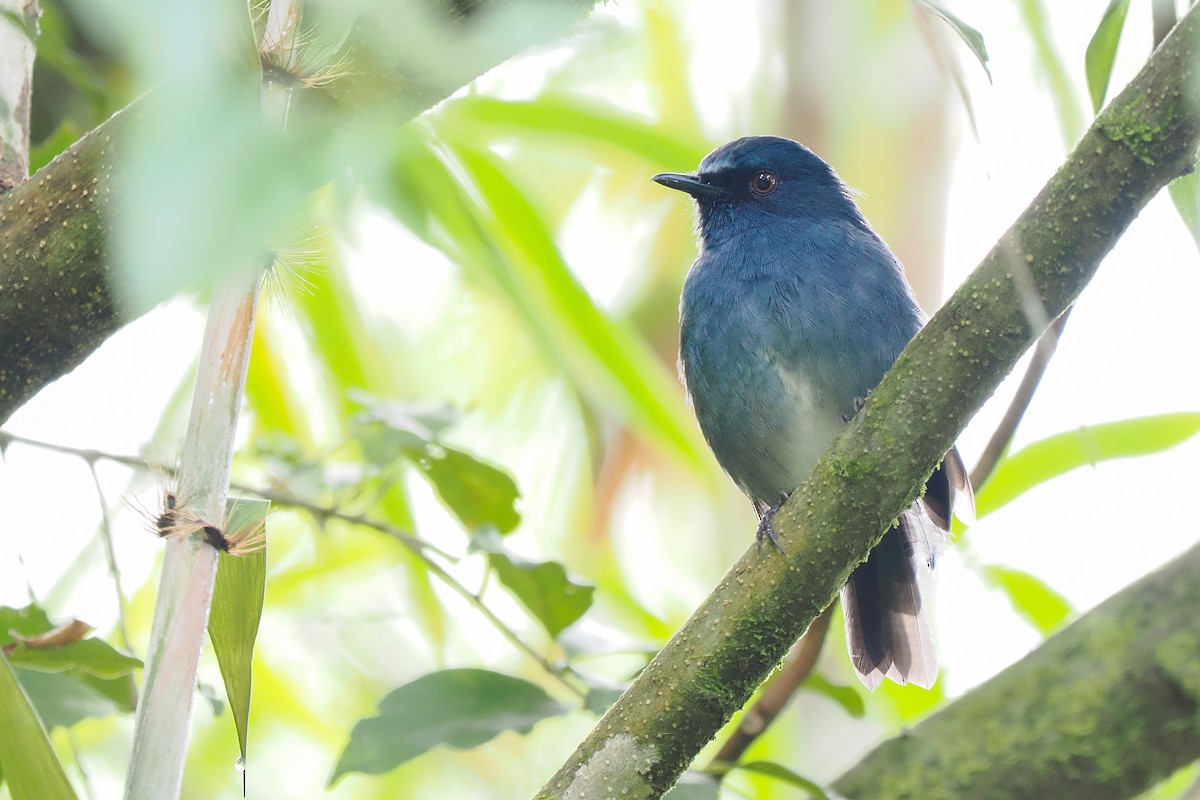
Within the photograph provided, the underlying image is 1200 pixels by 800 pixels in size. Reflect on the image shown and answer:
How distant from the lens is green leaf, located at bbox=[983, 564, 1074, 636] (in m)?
2.80

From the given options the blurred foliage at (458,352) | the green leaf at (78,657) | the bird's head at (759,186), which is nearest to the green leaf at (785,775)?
the blurred foliage at (458,352)

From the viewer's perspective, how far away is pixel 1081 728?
2.71m

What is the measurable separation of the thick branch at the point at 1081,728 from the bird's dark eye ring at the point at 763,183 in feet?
4.63

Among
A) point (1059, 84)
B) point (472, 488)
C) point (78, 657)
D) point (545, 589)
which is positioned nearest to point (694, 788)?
point (545, 589)

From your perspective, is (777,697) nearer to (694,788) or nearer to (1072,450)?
(694,788)

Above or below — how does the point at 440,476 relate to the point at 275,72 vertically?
above

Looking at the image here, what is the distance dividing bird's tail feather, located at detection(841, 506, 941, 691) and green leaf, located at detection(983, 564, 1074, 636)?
167mm

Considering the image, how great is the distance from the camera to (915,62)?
4.66 metres

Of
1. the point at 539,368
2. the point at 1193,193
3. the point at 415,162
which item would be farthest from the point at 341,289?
the point at 1193,193

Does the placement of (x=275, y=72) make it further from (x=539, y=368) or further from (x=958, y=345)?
(x=539, y=368)

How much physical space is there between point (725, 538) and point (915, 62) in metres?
2.00

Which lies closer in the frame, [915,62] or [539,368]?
[539,368]

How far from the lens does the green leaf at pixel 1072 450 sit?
8.36 ft

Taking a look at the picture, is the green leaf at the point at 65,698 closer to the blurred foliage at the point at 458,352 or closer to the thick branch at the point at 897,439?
the blurred foliage at the point at 458,352
